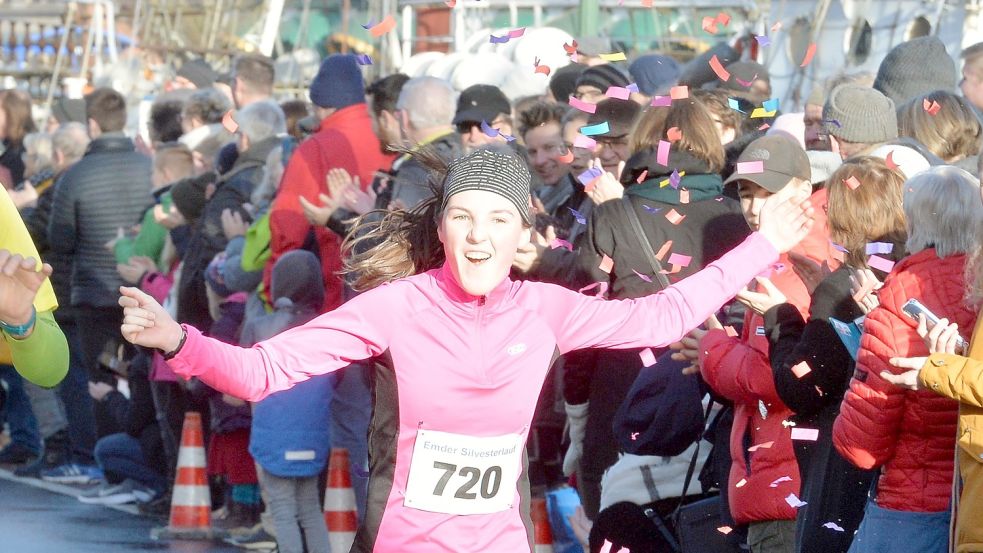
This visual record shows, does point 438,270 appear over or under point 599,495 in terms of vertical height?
over

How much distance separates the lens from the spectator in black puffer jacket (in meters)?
11.7

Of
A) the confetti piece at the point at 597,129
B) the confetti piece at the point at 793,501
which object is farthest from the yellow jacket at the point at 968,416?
the confetti piece at the point at 597,129

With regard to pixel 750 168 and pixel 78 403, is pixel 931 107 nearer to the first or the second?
pixel 750 168

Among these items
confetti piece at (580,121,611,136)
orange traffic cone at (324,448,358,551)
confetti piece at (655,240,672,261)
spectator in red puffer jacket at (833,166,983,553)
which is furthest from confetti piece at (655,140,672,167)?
orange traffic cone at (324,448,358,551)

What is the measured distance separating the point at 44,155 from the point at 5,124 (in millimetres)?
1052

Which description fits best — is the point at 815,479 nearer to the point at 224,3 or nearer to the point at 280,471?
the point at 280,471

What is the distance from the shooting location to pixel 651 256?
21.4 ft

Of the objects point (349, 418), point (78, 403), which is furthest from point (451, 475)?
point (78, 403)

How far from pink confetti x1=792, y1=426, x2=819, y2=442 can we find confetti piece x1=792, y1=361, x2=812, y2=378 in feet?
0.92

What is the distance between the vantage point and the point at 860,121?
6.84m

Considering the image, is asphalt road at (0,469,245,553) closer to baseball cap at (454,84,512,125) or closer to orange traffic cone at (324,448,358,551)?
orange traffic cone at (324,448,358,551)

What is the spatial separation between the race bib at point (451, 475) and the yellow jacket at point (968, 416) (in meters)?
1.23

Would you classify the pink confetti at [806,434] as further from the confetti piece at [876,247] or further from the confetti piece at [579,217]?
the confetti piece at [579,217]

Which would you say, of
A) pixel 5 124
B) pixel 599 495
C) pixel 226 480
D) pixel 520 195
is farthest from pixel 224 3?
pixel 520 195
